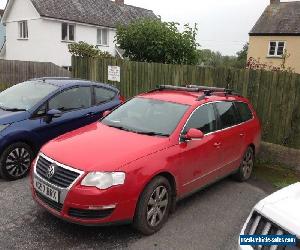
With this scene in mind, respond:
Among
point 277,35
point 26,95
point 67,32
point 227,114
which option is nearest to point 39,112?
point 26,95

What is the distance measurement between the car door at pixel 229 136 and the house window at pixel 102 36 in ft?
77.0

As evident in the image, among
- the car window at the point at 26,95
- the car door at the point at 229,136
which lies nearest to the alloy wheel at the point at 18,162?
the car window at the point at 26,95

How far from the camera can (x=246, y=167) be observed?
22.2 feet

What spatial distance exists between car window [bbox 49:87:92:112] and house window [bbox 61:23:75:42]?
19.6 m

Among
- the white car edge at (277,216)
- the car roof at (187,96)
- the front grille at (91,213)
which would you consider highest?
the car roof at (187,96)

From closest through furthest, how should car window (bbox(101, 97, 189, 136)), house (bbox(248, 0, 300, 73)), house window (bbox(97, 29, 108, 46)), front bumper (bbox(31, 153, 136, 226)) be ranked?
1. front bumper (bbox(31, 153, 136, 226))
2. car window (bbox(101, 97, 189, 136))
3. house window (bbox(97, 29, 108, 46))
4. house (bbox(248, 0, 300, 73))

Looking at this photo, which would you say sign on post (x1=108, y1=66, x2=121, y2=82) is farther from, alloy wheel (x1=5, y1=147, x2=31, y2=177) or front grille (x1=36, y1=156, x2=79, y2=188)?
front grille (x1=36, y1=156, x2=79, y2=188)

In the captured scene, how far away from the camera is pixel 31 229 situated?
14.7 ft

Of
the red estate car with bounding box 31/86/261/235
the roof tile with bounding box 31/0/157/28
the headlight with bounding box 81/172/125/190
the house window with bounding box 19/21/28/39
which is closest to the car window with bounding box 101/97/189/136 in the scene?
the red estate car with bounding box 31/86/261/235

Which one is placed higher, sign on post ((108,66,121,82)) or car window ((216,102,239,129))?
sign on post ((108,66,121,82))

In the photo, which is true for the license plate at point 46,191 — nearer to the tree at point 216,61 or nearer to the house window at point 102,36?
the tree at point 216,61

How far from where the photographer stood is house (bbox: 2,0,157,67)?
974 inches

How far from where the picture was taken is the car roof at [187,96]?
218 inches

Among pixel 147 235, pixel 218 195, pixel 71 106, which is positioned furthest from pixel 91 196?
pixel 71 106
